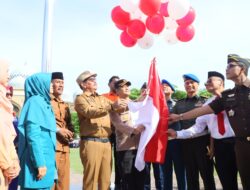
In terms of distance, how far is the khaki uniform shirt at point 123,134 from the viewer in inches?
203

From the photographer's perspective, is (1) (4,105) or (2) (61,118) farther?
(2) (61,118)

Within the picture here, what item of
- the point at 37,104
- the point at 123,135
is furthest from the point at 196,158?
the point at 37,104

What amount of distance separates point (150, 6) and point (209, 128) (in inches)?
95.0

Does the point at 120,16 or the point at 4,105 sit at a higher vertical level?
the point at 120,16

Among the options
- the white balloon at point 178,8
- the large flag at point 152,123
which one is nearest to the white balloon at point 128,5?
the white balloon at point 178,8

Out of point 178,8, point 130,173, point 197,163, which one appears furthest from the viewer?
point 178,8

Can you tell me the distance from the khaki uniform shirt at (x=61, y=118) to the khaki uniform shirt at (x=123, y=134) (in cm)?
72

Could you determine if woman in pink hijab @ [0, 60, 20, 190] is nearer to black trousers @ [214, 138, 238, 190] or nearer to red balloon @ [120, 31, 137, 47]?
black trousers @ [214, 138, 238, 190]

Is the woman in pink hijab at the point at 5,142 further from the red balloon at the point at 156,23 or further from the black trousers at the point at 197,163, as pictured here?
the red balloon at the point at 156,23

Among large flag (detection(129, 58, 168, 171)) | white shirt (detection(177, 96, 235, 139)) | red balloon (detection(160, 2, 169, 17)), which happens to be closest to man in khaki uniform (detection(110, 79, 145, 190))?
large flag (detection(129, 58, 168, 171))

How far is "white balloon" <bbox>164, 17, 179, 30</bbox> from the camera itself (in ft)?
22.0

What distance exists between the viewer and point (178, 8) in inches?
244

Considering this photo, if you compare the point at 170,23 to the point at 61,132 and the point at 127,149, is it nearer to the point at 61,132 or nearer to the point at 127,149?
the point at 127,149

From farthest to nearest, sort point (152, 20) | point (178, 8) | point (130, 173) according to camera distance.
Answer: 1. point (152, 20)
2. point (178, 8)
3. point (130, 173)
